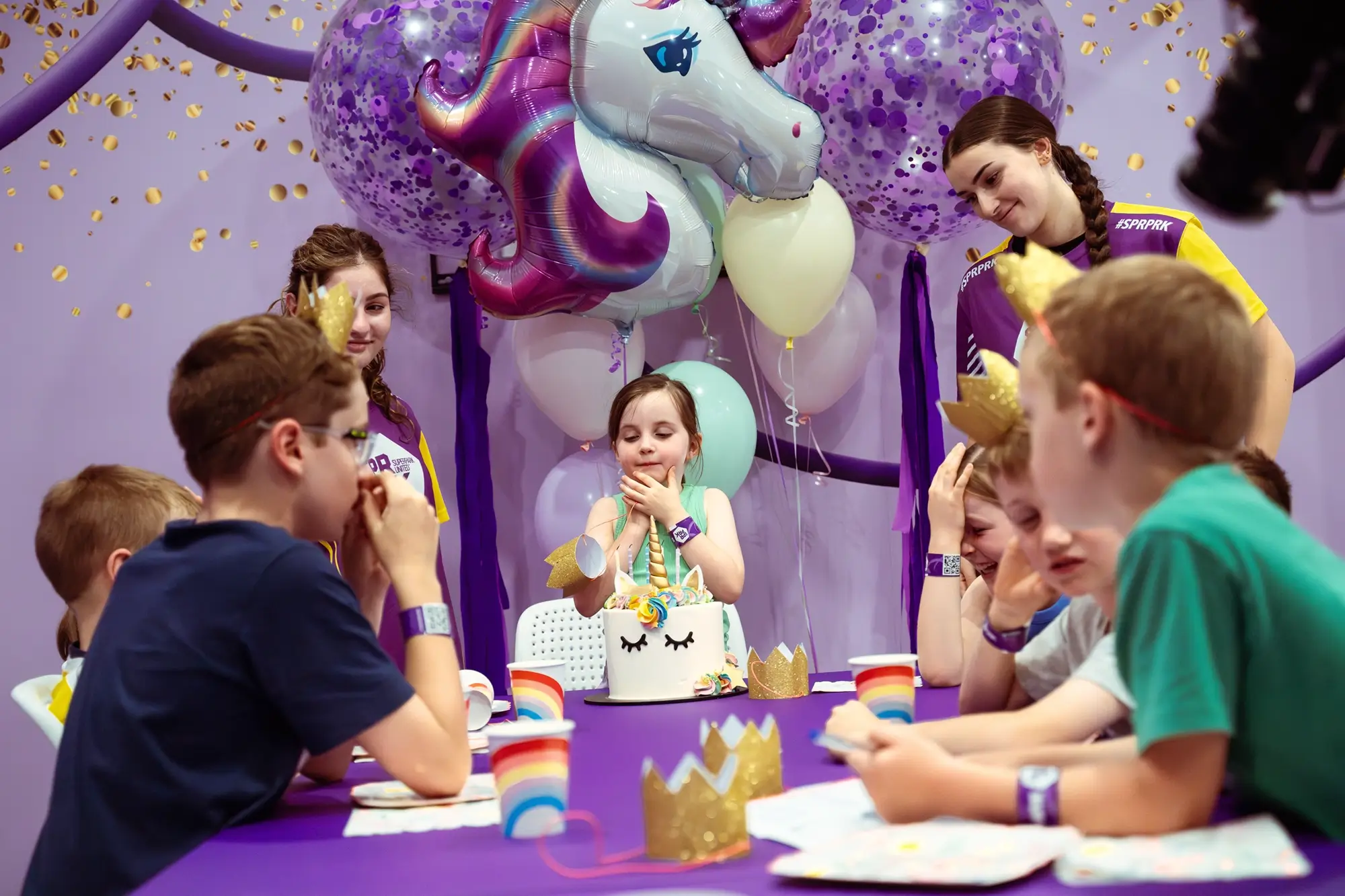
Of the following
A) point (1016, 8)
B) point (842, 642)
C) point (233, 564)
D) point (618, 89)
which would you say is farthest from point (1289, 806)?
point (842, 642)

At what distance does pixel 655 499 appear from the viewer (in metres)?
2.43

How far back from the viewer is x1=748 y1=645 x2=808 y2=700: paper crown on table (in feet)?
6.31

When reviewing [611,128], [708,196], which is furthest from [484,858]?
[708,196]

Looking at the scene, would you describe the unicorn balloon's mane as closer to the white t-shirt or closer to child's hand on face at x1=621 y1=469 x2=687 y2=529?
child's hand on face at x1=621 y1=469 x2=687 y2=529

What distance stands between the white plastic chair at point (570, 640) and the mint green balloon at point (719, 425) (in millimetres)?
455

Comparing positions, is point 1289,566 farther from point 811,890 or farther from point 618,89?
point 618,89

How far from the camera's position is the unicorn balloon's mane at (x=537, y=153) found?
2.62 meters

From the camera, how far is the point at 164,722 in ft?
3.73

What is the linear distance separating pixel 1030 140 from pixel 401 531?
152 cm

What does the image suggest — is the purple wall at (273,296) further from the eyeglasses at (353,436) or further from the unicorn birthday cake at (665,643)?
the eyeglasses at (353,436)

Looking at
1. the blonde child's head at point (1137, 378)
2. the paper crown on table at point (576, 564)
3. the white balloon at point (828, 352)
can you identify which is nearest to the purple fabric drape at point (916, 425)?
the white balloon at point (828, 352)

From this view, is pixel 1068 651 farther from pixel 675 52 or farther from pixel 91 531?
pixel 675 52

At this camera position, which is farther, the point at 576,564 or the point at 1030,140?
the point at 1030,140

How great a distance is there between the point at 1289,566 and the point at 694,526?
161 cm
